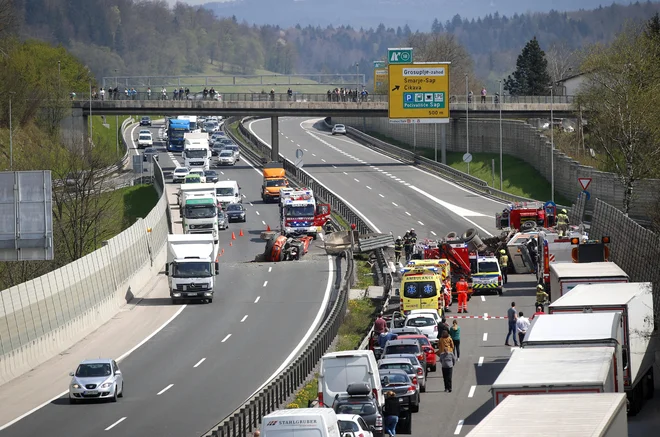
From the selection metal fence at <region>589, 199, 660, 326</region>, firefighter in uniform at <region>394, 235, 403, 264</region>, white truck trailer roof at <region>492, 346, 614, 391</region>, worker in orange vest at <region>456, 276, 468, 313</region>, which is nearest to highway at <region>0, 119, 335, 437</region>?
firefighter in uniform at <region>394, 235, 403, 264</region>

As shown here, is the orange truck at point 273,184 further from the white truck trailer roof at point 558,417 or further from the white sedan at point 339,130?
the white truck trailer roof at point 558,417

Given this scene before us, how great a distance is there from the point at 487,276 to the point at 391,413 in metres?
23.1

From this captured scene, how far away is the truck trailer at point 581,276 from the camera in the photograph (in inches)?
1428

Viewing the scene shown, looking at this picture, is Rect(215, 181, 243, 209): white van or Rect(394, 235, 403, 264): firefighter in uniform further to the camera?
Rect(215, 181, 243, 209): white van

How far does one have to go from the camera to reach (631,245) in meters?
44.5

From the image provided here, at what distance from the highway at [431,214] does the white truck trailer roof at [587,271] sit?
2.99 m

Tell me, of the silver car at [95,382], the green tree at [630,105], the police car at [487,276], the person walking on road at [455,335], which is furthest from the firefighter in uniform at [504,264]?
the silver car at [95,382]

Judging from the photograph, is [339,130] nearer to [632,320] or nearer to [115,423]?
[115,423]

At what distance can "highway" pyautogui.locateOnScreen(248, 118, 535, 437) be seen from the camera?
105ft

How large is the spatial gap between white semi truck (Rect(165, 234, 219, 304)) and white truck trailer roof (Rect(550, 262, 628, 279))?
58.8ft

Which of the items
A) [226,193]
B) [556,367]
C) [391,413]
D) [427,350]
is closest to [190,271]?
[427,350]

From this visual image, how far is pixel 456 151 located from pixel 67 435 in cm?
8786

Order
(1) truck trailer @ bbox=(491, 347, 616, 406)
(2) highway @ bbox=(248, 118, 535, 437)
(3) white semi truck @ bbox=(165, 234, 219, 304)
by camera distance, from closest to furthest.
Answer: (1) truck trailer @ bbox=(491, 347, 616, 406), (2) highway @ bbox=(248, 118, 535, 437), (3) white semi truck @ bbox=(165, 234, 219, 304)

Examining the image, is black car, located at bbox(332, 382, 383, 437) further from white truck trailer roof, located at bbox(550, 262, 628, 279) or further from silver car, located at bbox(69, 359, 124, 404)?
white truck trailer roof, located at bbox(550, 262, 628, 279)
